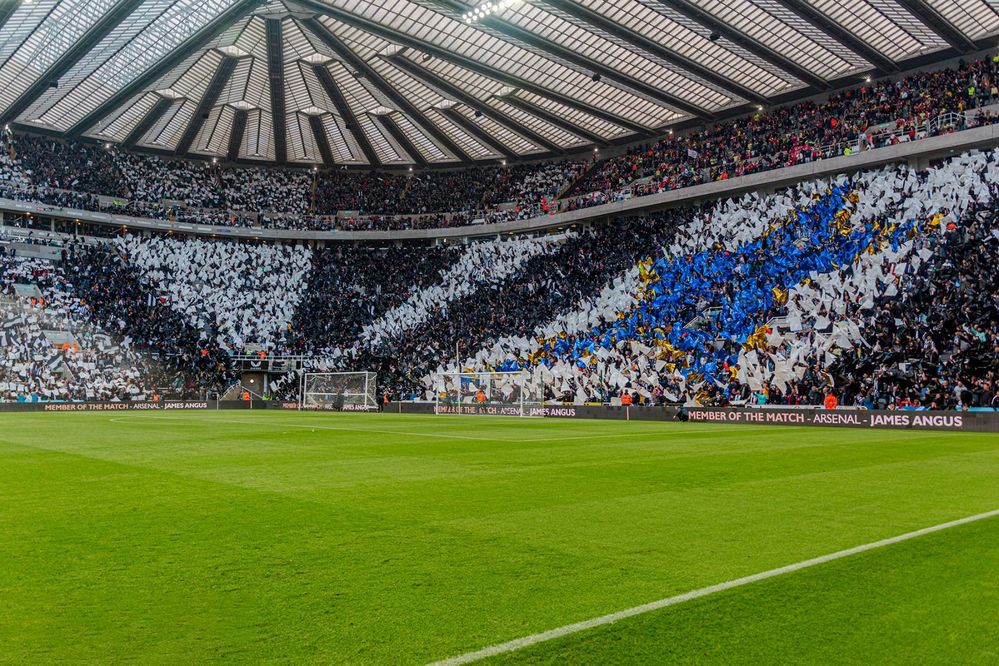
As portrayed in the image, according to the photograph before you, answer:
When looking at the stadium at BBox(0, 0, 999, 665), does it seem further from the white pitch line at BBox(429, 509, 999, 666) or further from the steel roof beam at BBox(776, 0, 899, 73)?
the steel roof beam at BBox(776, 0, 899, 73)

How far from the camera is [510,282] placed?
58.8 m

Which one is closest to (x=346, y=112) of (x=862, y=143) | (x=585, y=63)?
(x=585, y=63)

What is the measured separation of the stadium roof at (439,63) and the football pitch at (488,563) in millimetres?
28685

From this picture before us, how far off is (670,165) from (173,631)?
55.8m

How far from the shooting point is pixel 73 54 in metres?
43.6

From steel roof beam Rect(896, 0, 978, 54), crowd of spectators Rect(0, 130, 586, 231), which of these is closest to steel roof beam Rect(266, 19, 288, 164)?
crowd of spectators Rect(0, 130, 586, 231)

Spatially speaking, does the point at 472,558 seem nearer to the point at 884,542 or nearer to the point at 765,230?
the point at 884,542

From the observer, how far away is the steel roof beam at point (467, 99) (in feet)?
159

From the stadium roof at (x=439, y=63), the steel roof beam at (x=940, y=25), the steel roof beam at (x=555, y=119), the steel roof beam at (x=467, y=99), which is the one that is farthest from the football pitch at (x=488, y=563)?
the steel roof beam at (x=555, y=119)

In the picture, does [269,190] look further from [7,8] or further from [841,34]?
[841,34]

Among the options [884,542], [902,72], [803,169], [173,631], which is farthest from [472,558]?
[902,72]

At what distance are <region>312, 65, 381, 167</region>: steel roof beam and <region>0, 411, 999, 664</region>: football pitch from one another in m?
44.2

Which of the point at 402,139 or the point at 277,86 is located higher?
the point at 277,86

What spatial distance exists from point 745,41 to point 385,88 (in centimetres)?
2319
